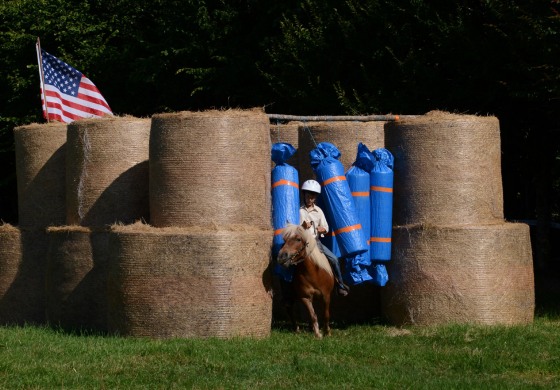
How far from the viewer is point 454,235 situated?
15.1 m

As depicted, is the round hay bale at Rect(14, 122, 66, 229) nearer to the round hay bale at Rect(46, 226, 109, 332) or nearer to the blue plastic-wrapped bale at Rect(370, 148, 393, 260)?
the round hay bale at Rect(46, 226, 109, 332)

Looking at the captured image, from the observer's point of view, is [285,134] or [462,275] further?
[285,134]

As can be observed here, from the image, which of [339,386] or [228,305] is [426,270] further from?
[339,386]

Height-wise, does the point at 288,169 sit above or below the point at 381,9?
below

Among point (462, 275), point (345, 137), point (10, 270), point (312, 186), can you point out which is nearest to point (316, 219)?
point (312, 186)

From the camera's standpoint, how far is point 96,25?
30875mm

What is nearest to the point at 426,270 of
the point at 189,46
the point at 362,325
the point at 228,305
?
the point at 362,325

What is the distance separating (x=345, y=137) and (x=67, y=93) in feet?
23.2

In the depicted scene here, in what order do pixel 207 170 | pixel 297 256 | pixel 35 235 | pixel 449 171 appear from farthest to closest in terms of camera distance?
pixel 35 235, pixel 449 171, pixel 297 256, pixel 207 170

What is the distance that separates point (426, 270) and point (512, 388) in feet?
14.4

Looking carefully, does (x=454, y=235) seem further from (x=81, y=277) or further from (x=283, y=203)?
(x=81, y=277)

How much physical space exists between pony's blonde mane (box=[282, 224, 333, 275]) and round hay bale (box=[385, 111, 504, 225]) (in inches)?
48.9

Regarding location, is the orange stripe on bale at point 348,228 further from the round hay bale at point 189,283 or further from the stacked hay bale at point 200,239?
the round hay bale at point 189,283

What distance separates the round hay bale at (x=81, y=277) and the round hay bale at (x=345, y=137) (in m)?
3.03
